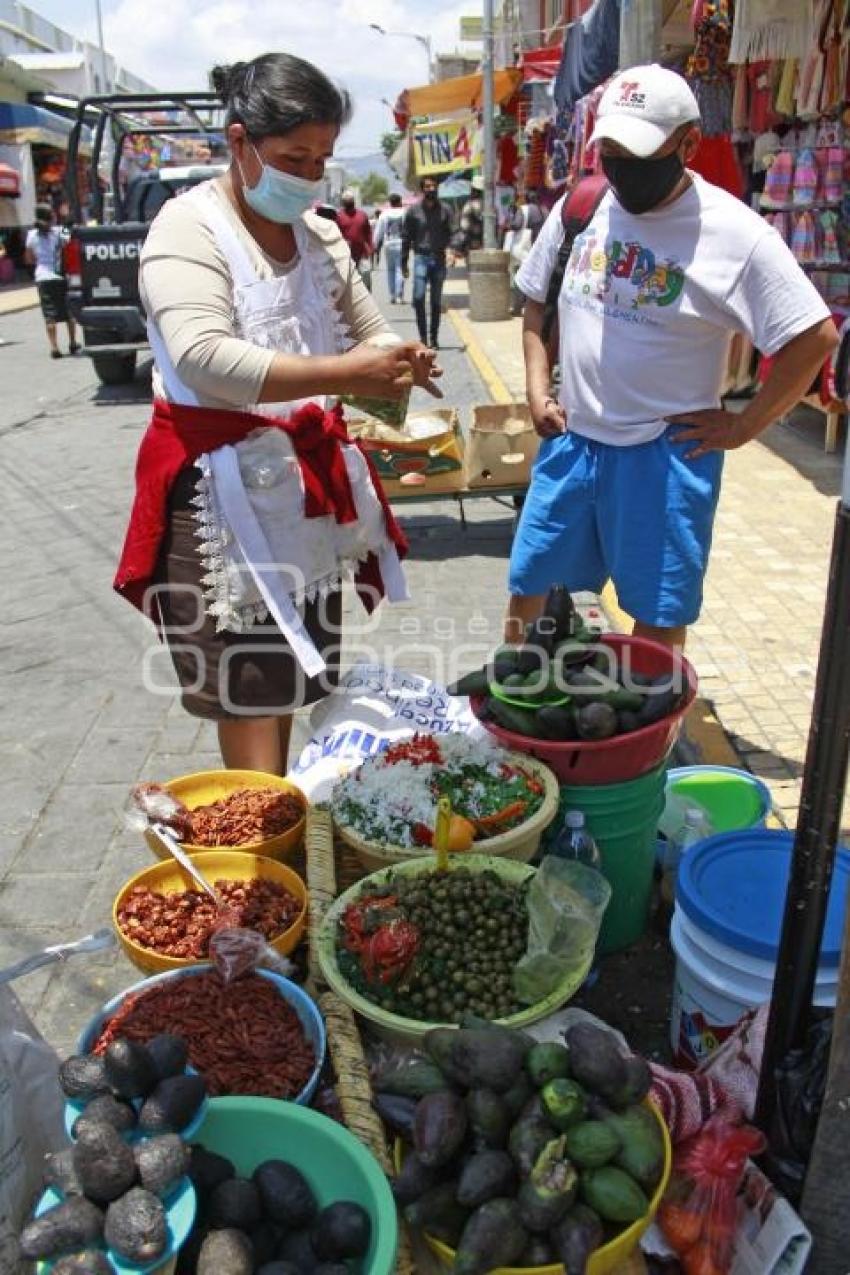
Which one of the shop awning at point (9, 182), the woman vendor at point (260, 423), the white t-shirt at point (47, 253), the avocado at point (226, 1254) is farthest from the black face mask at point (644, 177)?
the shop awning at point (9, 182)

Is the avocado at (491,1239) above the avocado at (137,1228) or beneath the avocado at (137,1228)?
beneath

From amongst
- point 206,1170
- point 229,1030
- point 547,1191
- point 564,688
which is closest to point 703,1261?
point 547,1191

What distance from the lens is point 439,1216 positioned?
1699 mm

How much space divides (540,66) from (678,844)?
1475 cm

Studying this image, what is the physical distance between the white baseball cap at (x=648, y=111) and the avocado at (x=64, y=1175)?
8.65 feet

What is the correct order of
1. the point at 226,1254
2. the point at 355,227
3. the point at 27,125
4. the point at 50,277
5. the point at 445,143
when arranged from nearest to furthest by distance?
1. the point at 226,1254
2. the point at 50,277
3. the point at 355,227
4. the point at 445,143
5. the point at 27,125

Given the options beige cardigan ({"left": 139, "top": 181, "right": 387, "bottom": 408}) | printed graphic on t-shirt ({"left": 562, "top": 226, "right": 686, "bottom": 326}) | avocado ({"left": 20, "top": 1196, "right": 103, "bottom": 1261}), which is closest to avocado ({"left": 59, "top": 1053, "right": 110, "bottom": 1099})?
avocado ({"left": 20, "top": 1196, "right": 103, "bottom": 1261})

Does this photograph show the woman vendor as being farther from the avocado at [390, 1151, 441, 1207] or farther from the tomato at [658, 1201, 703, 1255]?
the tomato at [658, 1201, 703, 1255]

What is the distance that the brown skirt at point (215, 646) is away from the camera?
8.77 ft

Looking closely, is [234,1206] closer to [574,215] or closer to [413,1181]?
[413,1181]

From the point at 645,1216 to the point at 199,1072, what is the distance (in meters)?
0.94

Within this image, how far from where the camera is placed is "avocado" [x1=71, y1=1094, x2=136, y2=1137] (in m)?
1.72

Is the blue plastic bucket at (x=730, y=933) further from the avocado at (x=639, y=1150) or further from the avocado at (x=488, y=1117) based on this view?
the avocado at (x=488, y=1117)

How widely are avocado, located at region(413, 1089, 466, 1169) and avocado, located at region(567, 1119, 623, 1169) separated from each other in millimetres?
184
